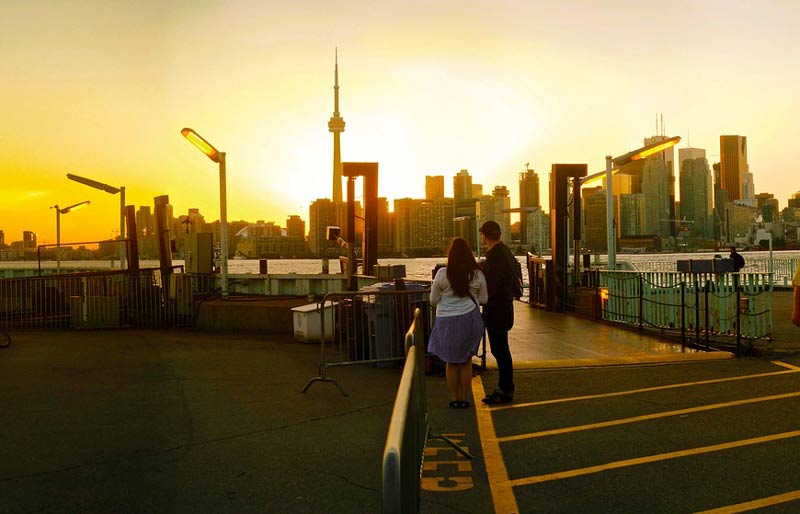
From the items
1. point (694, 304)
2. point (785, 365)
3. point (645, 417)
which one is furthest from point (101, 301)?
point (785, 365)

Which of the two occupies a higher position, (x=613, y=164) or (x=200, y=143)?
(x=200, y=143)

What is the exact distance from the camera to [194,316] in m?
17.5

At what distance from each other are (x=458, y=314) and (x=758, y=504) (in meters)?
3.54

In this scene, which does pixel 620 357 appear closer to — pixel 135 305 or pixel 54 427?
pixel 54 427

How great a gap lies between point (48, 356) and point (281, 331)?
544 centimetres

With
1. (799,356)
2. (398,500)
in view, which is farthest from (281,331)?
(398,500)

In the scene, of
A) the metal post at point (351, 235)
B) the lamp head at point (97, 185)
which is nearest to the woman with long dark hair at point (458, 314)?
the metal post at point (351, 235)

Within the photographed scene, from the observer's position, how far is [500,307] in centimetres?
782

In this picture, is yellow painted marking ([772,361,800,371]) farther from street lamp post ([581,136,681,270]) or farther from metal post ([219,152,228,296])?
metal post ([219,152,228,296])

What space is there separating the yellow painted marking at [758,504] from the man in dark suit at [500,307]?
3336 millimetres

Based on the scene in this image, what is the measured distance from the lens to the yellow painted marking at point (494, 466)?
4680 mm

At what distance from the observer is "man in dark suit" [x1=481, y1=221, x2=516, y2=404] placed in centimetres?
778

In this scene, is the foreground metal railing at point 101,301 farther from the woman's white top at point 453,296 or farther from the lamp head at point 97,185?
the woman's white top at point 453,296

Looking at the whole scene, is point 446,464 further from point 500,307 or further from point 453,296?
point 500,307
